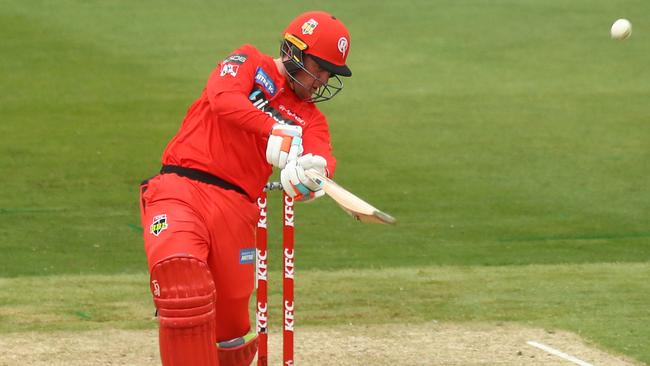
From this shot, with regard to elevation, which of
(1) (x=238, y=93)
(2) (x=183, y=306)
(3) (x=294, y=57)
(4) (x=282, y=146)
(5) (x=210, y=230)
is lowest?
(2) (x=183, y=306)

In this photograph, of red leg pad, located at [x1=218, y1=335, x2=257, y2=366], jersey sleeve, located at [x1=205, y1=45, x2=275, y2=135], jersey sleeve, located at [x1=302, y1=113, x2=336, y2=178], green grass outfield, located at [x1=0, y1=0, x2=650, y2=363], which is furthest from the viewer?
green grass outfield, located at [x1=0, y1=0, x2=650, y2=363]

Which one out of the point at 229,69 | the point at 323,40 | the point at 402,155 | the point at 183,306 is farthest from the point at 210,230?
the point at 402,155

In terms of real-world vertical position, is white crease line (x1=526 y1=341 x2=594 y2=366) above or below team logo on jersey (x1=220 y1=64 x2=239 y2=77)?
below

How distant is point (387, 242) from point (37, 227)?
323 centimetres

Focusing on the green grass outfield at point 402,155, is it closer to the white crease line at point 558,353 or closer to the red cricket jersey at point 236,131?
the white crease line at point 558,353

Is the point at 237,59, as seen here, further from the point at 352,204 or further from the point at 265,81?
the point at 352,204

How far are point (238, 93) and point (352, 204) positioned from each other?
2.54 ft

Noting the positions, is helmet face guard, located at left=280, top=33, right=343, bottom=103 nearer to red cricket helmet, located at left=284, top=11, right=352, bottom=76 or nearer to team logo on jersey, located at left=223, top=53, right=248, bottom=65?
red cricket helmet, located at left=284, top=11, right=352, bottom=76

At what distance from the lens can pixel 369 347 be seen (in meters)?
7.97

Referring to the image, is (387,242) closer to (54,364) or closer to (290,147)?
(54,364)

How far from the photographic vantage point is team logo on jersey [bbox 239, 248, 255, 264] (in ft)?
20.4

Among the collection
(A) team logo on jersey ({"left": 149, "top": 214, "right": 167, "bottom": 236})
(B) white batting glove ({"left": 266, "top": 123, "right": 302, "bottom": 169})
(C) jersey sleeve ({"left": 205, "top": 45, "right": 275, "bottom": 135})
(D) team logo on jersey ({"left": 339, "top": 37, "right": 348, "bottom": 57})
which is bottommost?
(A) team logo on jersey ({"left": 149, "top": 214, "right": 167, "bottom": 236})

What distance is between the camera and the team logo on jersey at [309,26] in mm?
6242

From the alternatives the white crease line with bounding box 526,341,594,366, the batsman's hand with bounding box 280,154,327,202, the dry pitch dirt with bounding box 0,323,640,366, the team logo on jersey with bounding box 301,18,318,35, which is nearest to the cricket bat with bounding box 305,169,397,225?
the batsman's hand with bounding box 280,154,327,202
